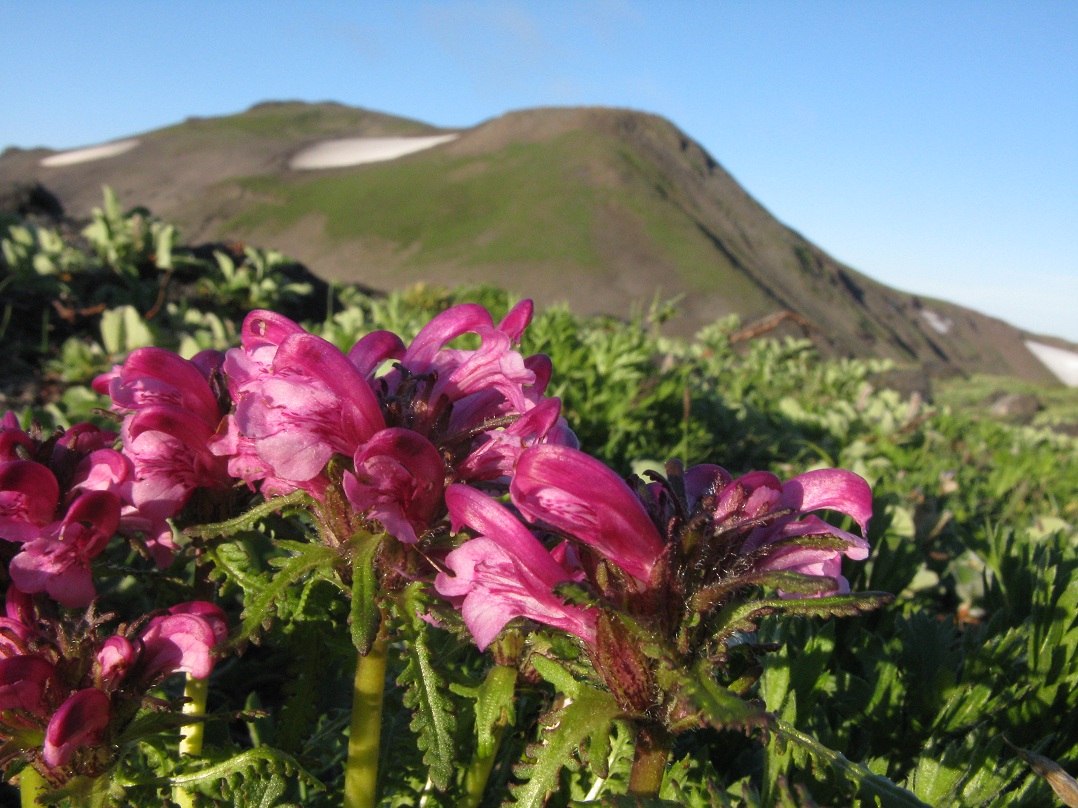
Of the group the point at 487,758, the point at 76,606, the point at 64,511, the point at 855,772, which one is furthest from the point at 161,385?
the point at 855,772

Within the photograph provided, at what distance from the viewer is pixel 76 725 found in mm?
956

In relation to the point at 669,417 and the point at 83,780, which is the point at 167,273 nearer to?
the point at 669,417

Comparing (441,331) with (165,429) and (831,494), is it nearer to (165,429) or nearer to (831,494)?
(165,429)

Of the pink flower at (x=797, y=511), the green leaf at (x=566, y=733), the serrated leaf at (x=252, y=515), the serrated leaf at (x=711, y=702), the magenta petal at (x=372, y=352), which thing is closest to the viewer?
the serrated leaf at (x=711, y=702)

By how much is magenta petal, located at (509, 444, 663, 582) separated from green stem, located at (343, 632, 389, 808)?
352 millimetres

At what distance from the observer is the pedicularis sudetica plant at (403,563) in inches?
33.3

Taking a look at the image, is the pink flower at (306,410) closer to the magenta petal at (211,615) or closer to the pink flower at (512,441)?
the pink flower at (512,441)

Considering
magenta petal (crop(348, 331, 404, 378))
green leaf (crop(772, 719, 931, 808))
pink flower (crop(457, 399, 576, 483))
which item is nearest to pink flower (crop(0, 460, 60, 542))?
magenta petal (crop(348, 331, 404, 378))

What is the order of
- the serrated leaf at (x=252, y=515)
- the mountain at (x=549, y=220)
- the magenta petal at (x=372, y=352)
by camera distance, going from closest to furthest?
the serrated leaf at (x=252, y=515), the magenta petal at (x=372, y=352), the mountain at (x=549, y=220)

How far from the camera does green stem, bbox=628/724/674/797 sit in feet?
2.81

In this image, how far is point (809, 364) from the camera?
8789 mm

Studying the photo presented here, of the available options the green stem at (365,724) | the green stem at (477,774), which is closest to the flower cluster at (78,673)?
the green stem at (365,724)

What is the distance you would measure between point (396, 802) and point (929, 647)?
1194mm

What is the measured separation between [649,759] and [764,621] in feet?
2.30
